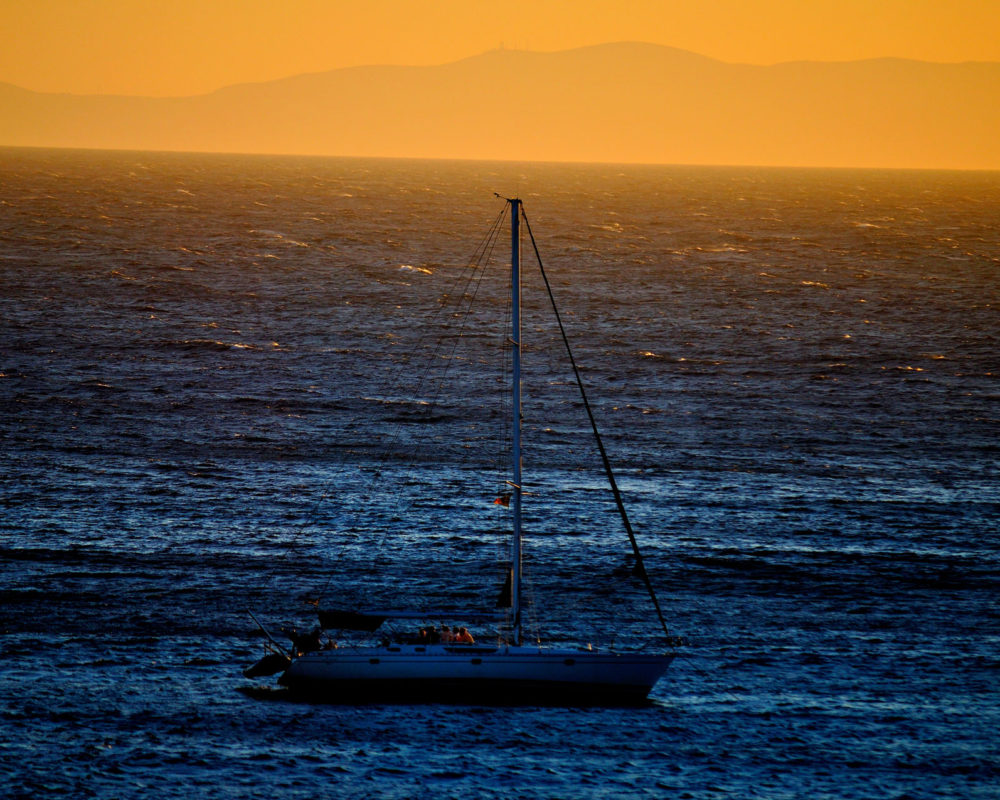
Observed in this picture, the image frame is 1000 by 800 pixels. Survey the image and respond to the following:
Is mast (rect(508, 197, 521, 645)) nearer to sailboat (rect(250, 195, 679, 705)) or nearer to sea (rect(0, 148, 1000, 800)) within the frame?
sailboat (rect(250, 195, 679, 705))

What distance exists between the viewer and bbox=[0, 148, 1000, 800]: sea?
48.6m

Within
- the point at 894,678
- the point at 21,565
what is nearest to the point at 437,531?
the point at 21,565

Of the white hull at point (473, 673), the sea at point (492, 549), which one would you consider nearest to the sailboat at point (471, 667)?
the white hull at point (473, 673)

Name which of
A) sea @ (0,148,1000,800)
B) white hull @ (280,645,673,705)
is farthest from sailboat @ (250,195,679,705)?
sea @ (0,148,1000,800)

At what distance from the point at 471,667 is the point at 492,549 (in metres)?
23.8

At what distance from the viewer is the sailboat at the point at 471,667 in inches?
1946

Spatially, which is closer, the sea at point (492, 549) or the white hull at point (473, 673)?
the sea at point (492, 549)

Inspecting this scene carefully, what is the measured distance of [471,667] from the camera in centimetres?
4969

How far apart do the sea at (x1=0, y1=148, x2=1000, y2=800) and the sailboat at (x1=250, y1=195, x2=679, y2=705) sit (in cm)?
93

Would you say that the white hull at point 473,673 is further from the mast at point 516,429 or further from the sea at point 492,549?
the mast at point 516,429

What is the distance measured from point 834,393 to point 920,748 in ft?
241

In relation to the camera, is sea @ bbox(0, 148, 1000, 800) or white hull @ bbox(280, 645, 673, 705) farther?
white hull @ bbox(280, 645, 673, 705)

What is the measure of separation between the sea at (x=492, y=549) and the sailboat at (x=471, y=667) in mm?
927

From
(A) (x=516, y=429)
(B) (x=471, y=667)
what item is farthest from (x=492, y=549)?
(A) (x=516, y=429)
